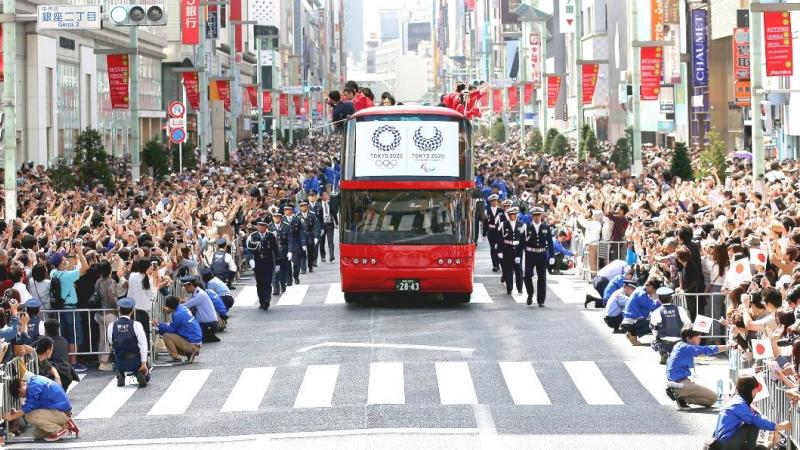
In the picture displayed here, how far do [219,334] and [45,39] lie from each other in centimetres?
3205

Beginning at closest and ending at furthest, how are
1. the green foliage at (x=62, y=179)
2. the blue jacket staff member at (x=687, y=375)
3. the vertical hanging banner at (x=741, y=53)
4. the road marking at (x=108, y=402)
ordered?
the blue jacket staff member at (x=687, y=375)
the road marking at (x=108, y=402)
the green foliage at (x=62, y=179)
the vertical hanging banner at (x=741, y=53)

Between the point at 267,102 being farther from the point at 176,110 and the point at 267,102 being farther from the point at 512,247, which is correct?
the point at 512,247

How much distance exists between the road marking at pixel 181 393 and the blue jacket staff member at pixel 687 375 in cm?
534

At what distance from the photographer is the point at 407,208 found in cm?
2623

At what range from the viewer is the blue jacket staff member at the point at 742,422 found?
43.0ft

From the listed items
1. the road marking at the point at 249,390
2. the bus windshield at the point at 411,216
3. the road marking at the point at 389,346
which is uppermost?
the bus windshield at the point at 411,216

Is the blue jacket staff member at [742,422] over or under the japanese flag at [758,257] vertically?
A: under

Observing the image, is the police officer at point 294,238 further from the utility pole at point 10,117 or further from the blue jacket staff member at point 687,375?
the blue jacket staff member at point 687,375

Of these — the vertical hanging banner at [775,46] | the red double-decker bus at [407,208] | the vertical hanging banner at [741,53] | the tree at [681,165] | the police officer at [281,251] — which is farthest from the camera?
the vertical hanging banner at [741,53]

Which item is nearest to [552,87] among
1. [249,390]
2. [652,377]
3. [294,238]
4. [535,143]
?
[535,143]

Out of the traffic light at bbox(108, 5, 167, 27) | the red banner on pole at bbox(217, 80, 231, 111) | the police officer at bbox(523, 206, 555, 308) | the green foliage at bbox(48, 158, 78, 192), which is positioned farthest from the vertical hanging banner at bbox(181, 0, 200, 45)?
the police officer at bbox(523, 206, 555, 308)

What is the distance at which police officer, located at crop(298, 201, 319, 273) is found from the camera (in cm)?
3222

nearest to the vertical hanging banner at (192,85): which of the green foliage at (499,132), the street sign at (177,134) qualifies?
the street sign at (177,134)

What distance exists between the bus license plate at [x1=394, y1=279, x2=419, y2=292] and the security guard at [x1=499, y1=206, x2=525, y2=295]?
2065mm
